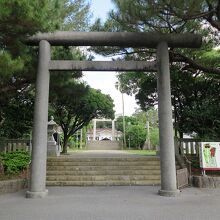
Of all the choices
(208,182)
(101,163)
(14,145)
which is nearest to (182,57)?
(208,182)

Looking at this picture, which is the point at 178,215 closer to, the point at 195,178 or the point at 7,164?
the point at 195,178

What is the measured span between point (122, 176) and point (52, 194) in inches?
123

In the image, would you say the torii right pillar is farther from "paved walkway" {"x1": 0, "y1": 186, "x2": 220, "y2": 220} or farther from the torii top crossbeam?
"paved walkway" {"x1": 0, "y1": 186, "x2": 220, "y2": 220}

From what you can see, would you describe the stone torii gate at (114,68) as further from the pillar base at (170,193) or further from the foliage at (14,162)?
the foliage at (14,162)

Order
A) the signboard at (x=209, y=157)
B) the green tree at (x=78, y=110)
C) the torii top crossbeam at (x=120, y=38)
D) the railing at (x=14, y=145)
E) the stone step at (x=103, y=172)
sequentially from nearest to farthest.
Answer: the torii top crossbeam at (x=120, y=38)
the signboard at (x=209, y=157)
the stone step at (x=103, y=172)
the railing at (x=14, y=145)
the green tree at (x=78, y=110)

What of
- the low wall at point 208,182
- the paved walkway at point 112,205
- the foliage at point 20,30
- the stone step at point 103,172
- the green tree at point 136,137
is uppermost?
the foliage at point 20,30

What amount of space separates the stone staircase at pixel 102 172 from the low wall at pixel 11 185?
111 cm

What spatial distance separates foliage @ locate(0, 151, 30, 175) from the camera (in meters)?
10.6

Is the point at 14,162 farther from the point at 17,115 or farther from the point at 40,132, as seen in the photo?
the point at 17,115

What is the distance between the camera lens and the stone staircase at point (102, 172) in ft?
34.7

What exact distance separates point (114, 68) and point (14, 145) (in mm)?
6809

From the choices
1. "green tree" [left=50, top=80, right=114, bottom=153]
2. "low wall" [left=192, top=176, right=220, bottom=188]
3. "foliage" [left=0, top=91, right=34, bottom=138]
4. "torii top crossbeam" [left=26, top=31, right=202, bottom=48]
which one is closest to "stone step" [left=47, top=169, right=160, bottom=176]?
"low wall" [left=192, top=176, right=220, bottom=188]

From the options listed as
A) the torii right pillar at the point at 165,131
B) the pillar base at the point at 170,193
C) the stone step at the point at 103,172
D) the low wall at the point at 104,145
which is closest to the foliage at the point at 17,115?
the stone step at the point at 103,172

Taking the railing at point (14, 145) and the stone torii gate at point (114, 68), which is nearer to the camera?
the stone torii gate at point (114, 68)
